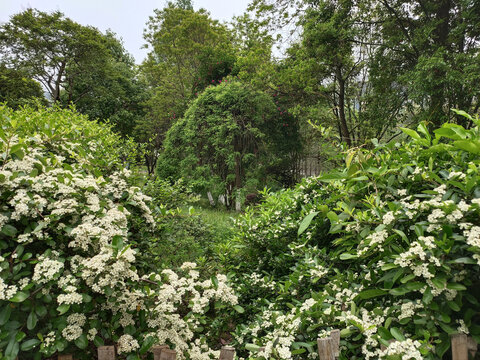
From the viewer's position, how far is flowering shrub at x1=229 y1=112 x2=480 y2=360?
1039mm

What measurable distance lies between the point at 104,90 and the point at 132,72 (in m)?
4.11

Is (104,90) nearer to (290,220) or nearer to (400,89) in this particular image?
(400,89)

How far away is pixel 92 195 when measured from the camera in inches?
59.9

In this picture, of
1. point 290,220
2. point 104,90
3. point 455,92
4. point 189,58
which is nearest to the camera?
point 290,220

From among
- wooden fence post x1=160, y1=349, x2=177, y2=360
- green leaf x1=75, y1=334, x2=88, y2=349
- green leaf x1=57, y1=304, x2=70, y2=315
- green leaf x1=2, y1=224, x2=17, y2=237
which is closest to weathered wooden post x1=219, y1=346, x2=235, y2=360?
wooden fence post x1=160, y1=349, x2=177, y2=360

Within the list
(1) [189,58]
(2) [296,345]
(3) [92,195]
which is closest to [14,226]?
(3) [92,195]

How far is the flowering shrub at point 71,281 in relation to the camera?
1.16 metres

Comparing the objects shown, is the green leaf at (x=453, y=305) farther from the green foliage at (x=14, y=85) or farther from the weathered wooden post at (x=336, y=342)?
the green foliage at (x=14, y=85)

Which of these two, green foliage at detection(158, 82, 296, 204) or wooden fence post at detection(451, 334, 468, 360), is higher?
green foliage at detection(158, 82, 296, 204)

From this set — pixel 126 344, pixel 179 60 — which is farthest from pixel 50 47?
pixel 126 344

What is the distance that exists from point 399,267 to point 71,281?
53.9 inches

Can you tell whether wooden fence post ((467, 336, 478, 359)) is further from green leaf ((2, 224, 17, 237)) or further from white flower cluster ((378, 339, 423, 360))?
green leaf ((2, 224, 17, 237))

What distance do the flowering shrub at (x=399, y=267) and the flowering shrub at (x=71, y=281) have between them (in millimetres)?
473

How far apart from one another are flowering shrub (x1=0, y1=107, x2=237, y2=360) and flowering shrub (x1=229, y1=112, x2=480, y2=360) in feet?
1.55
